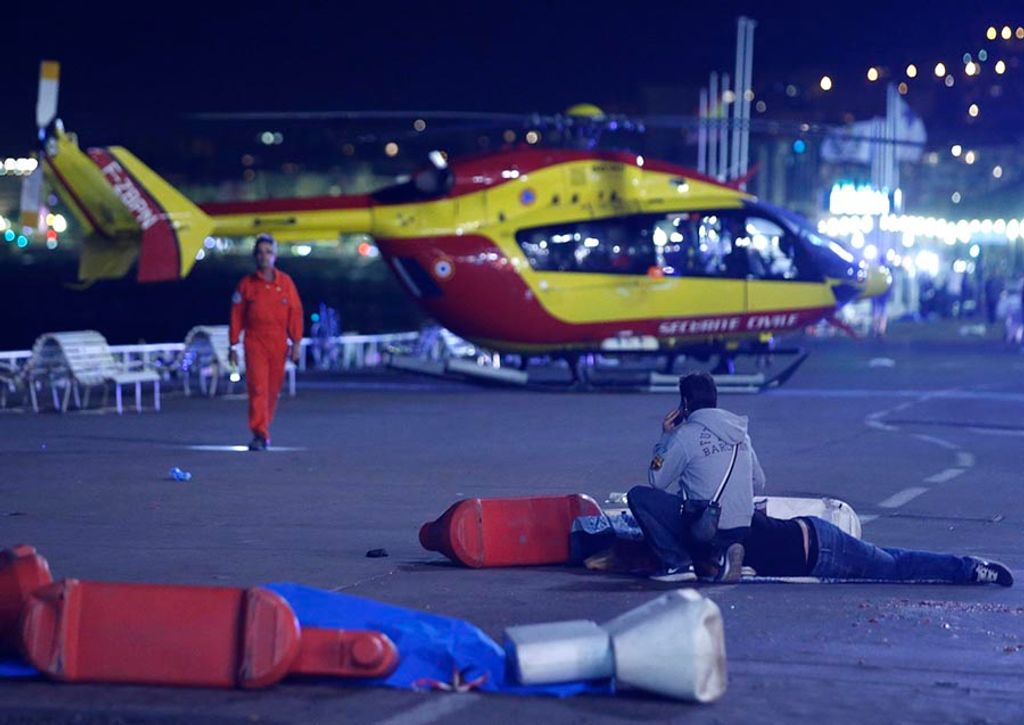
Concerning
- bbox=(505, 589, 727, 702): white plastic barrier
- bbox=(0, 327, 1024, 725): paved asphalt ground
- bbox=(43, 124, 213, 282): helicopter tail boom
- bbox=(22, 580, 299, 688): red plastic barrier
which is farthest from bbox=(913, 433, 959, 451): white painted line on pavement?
bbox=(22, 580, 299, 688): red plastic barrier

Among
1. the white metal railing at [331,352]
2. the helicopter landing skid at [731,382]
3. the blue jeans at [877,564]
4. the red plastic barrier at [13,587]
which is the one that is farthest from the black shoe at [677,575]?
the white metal railing at [331,352]

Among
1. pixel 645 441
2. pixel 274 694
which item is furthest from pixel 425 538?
pixel 645 441

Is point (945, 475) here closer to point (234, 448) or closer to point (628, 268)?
point (234, 448)

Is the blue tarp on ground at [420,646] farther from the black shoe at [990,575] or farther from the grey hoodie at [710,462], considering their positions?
the black shoe at [990,575]

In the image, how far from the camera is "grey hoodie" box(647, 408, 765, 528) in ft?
30.1

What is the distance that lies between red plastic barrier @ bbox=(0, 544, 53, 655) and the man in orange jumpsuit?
30.6 ft

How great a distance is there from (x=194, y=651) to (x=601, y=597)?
2.80 meters

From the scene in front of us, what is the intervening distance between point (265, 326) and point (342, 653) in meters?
10.3

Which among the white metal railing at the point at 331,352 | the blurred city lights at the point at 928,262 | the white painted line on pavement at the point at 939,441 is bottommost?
the white painted line on pavement at the point at 939,441

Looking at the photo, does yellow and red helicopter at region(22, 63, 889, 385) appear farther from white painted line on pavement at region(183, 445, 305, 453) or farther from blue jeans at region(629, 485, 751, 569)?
blue jeans at region(629, 485, 751, 569)

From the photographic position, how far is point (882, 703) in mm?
6754

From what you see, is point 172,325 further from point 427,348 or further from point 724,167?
point 427,348

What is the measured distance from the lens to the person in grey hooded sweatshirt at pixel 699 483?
919 cm

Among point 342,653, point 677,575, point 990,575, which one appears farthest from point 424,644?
point 990,575
